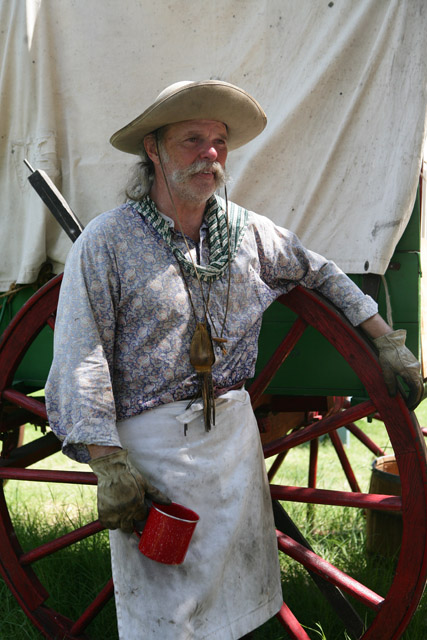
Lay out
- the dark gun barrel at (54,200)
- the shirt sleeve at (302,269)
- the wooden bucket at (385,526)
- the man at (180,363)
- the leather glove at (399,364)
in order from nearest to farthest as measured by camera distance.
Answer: the man at (180,363)
the leather glove at (399,364)
the shirt sleeve at (302,269)
the dark gun barrel at (54,200)
the wooden bucket at (385,526)

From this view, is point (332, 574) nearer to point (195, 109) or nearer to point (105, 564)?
point (105, 564)

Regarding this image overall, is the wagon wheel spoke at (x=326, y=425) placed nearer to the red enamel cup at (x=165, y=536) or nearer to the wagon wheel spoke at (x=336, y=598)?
the wagon wheel spoke at (x=336, y=598)

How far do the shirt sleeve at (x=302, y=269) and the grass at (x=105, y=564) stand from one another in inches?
43.9

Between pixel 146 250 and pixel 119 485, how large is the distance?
66cm

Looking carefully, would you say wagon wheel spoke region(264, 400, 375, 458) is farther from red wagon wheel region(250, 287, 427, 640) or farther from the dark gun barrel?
the dark gun barrel

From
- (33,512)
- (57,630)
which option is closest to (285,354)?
(57,630)

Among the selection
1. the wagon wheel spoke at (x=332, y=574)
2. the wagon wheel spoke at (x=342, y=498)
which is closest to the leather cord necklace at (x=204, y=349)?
the wagon wheel spoke at (x=342, y=498)

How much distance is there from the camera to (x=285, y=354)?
2.33 metres

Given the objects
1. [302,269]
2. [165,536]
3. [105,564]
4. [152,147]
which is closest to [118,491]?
[165,536]

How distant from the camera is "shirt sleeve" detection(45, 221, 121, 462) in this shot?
181 centimetres

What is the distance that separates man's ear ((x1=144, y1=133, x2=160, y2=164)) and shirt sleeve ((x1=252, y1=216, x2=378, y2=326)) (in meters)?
0.38

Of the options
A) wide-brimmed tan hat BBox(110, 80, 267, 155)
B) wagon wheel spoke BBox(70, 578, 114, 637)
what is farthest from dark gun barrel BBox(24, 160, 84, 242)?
wagon wheel spoke BBox(70, 578, 114, 637)

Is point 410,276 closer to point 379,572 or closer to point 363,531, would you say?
point 379,572

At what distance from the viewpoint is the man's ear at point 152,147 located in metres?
2.12
